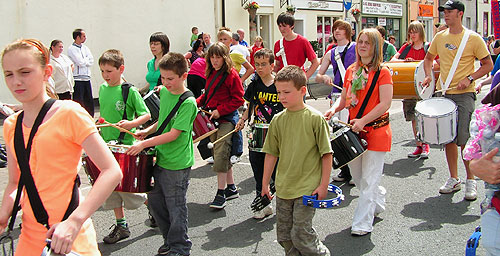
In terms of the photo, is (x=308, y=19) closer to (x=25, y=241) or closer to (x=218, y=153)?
(x=218, y=153)

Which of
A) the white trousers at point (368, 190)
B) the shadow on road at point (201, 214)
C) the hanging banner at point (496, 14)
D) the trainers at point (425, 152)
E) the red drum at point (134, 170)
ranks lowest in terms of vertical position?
the shadow on road at point (201, 214)

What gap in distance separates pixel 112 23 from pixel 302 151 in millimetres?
12640

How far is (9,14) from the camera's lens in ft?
41.7

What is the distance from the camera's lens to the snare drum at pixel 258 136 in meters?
5.08

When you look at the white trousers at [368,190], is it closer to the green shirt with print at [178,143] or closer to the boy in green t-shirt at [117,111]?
the green shirt with print at [178,143]

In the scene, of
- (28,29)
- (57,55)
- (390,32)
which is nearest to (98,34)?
(28,29)

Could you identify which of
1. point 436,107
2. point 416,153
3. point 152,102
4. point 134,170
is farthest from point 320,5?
point 134,170

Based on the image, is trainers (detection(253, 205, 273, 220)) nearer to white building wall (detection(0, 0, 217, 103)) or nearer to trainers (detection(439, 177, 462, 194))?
trainers (detection(439, 177, 462, 194))

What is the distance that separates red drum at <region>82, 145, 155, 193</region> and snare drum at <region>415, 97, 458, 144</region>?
2.92 metres

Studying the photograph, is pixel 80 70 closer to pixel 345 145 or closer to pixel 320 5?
pixel 345 145

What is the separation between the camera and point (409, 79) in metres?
7.23

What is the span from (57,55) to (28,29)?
3.18 metres

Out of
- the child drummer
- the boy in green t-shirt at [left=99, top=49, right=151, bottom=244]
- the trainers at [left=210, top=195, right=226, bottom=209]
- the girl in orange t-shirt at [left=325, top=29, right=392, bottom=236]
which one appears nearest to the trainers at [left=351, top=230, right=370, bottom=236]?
the girl in orange t-shirt at [left=325, top=29, right=392, bottom=236]

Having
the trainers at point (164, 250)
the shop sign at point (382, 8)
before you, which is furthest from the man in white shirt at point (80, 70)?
the shop sign at point (382, 8)
